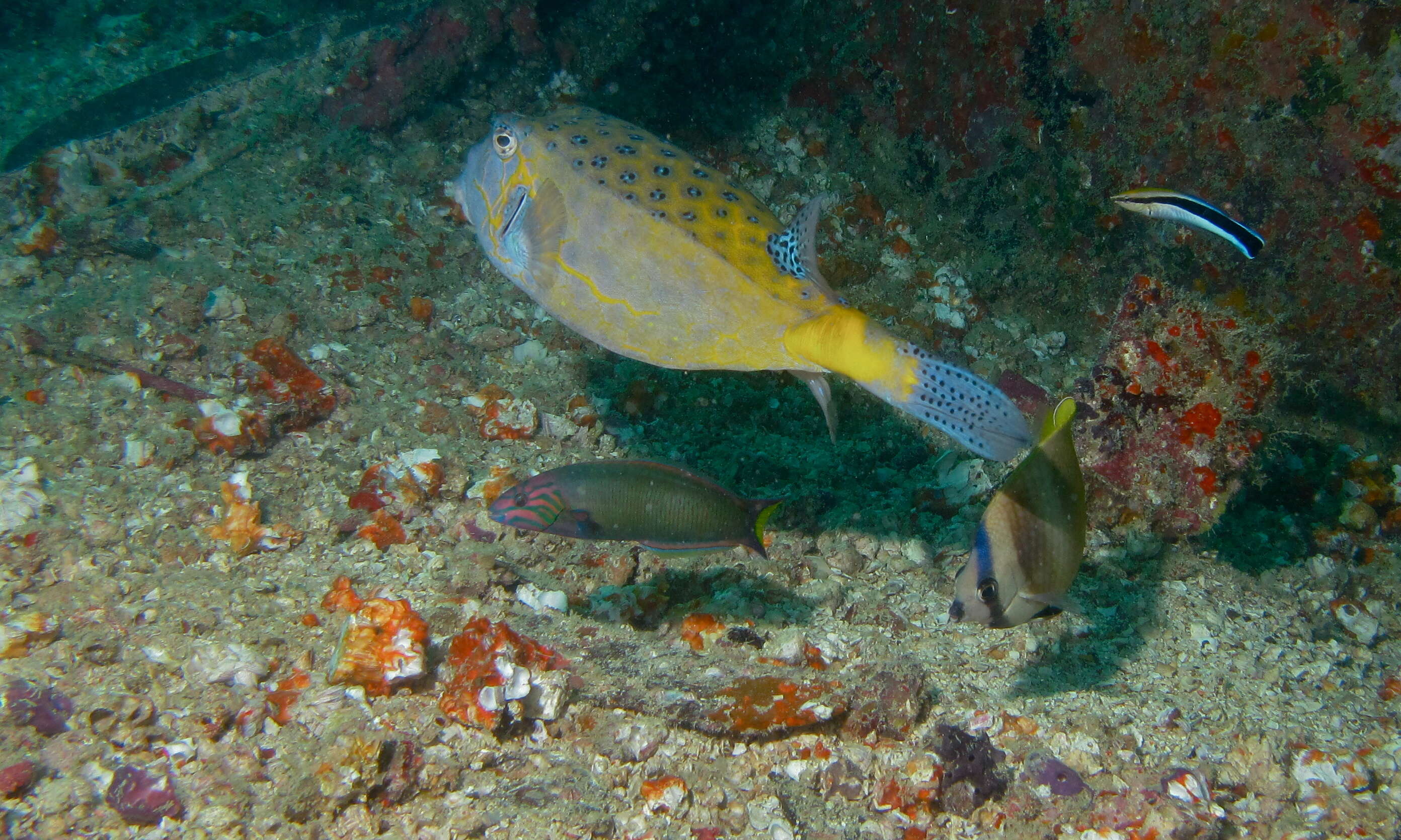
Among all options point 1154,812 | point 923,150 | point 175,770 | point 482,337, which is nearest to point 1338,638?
point 1154,812

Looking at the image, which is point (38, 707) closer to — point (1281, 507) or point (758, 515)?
point (758, 515)

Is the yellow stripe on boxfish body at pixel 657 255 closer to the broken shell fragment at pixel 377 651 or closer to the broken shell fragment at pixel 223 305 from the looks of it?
the broken shell fragment at pixel 377 651

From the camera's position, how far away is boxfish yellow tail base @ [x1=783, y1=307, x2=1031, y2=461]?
6.40 feet

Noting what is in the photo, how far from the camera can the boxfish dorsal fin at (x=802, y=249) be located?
8.12 feet

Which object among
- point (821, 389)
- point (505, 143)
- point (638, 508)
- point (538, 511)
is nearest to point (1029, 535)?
point (821, 389)

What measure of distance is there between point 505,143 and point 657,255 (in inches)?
A: 33.5

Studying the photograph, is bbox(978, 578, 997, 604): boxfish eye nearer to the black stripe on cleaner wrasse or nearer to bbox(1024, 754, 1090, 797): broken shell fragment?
the black stripe on cleaner wrasse

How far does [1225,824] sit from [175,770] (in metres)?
3.98

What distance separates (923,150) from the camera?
661 centimetres

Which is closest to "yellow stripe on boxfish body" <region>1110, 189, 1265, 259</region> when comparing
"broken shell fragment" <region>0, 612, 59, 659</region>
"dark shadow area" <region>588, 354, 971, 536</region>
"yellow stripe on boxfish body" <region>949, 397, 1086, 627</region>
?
"yellow stripe on boxfish body" <region>949, 397, 1086, 627</region>

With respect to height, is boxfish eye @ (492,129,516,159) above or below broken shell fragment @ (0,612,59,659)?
above

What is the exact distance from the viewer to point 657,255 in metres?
2.55

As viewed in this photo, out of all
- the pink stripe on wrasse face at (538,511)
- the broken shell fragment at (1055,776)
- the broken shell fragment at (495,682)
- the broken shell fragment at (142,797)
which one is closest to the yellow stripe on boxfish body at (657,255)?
the pink stripe on wrasse face at (538,511)

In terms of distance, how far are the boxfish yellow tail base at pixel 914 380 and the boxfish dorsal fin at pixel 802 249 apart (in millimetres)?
173
